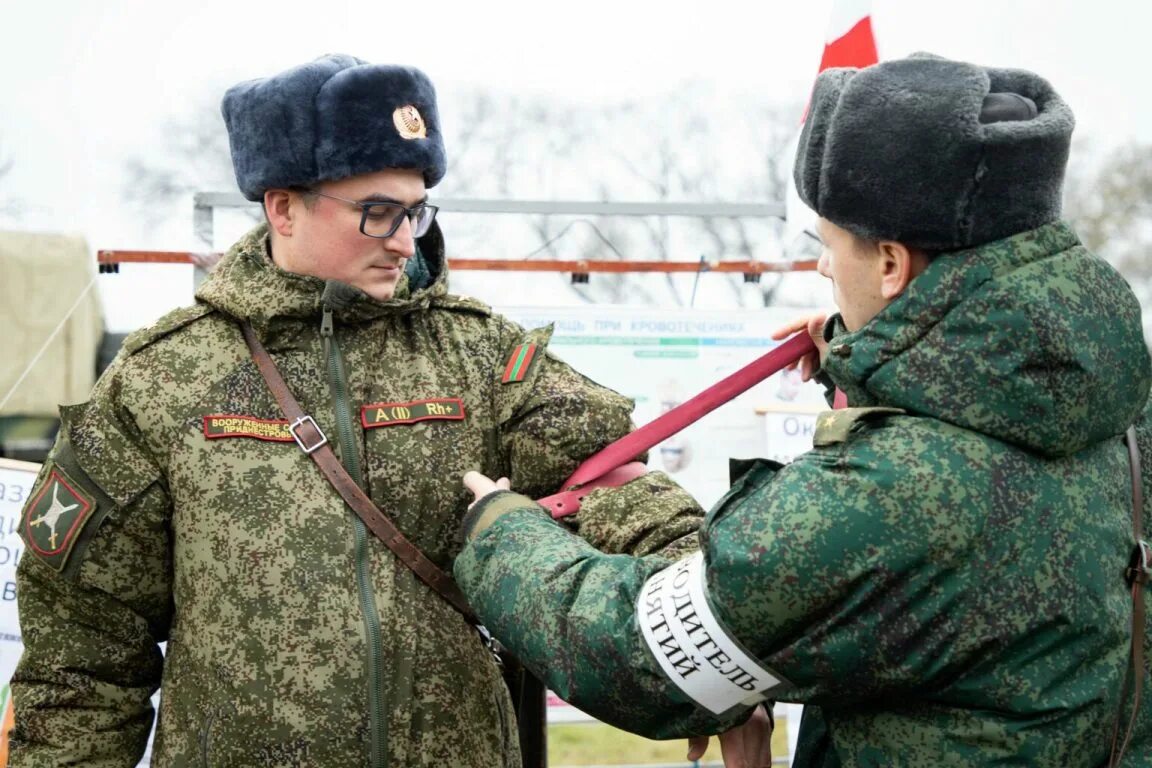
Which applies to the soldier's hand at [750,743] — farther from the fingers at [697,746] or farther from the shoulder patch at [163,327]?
the shoulder patch at [163,327]

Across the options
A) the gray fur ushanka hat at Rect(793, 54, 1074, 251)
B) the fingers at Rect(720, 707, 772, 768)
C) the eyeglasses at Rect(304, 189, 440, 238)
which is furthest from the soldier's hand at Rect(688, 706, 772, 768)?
the eyeglasses at Rect(304, 189, 440, 238)

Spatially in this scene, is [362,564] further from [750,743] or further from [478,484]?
[750,743]

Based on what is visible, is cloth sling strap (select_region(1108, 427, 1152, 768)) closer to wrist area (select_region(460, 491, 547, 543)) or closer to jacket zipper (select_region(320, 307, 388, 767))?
wrist area (select_region(460, 491, 547, 543))

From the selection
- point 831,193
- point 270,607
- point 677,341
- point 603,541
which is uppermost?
point 831,193

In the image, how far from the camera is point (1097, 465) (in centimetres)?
186

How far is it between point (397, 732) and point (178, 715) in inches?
16.9

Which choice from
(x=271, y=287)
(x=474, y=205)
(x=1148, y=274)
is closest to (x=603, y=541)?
(x=271, y=287)

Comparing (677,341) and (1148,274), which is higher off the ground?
(677,341)

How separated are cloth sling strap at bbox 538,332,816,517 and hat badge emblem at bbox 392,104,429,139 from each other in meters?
0.72

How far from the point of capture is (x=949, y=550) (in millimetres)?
1749

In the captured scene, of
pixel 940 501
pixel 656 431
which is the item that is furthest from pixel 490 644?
pixel 940 501

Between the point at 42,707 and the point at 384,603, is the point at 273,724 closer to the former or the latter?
the point at 384,603

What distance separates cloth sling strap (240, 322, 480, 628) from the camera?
8.41 ft

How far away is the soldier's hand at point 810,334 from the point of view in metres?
2.49
